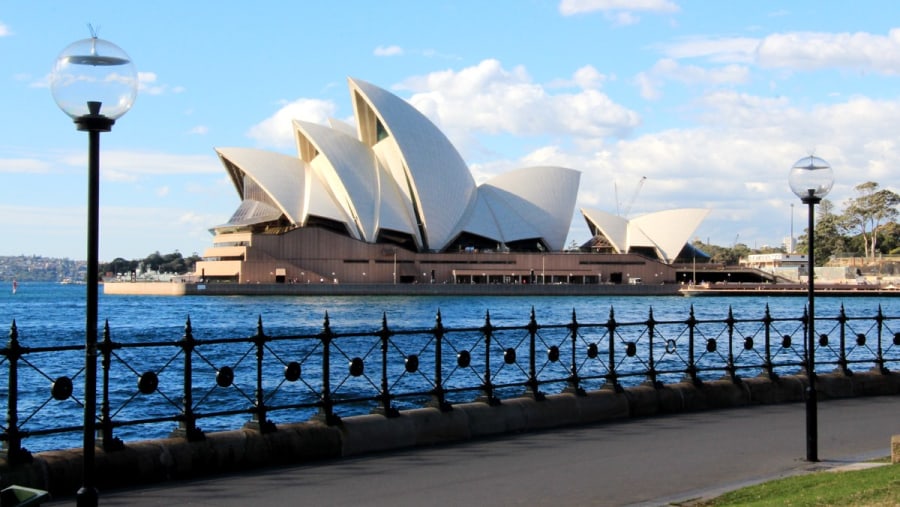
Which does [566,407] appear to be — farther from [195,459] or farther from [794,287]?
[794,287]

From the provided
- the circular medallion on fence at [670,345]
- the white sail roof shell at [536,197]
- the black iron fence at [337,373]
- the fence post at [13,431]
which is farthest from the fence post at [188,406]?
the white sail roof shell at [536,197]

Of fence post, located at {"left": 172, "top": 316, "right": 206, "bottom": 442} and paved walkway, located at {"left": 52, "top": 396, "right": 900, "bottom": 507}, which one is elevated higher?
fence post, located at {"left": 172, "top": 316, "right": 206, "bottom": 442}

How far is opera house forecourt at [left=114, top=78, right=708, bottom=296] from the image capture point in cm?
9544

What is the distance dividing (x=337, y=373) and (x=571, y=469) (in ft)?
66.0

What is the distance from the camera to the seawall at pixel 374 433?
7.82 meters

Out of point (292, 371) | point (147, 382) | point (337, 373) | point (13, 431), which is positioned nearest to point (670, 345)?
point (292, 371)

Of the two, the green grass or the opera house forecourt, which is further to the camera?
the opera house forecourt

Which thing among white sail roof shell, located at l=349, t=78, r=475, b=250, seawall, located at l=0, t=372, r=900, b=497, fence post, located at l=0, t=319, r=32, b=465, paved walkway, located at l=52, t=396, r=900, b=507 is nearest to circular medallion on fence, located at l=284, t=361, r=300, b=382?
seawall, located at l=0, t=372, r=900, b=497

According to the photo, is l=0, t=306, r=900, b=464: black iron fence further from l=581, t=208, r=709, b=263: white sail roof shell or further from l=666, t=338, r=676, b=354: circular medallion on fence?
l=581, t=208, r=709, b=263: white sail roof shell

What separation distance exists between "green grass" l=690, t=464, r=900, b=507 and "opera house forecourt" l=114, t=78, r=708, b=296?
8477cm

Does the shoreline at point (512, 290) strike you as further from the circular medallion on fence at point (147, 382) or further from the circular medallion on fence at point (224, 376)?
the circular medallion on fence at point (147, 382)

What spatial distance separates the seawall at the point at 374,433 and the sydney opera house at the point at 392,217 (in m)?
80.3

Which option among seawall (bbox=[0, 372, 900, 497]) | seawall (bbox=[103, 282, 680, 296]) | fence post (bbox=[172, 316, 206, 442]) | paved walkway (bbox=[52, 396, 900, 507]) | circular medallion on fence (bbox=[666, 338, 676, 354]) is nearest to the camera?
paved walkway (bbox=[52, 396, 900, 507])

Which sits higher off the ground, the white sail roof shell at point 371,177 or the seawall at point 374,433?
the white sail roof shell at point 371,177
